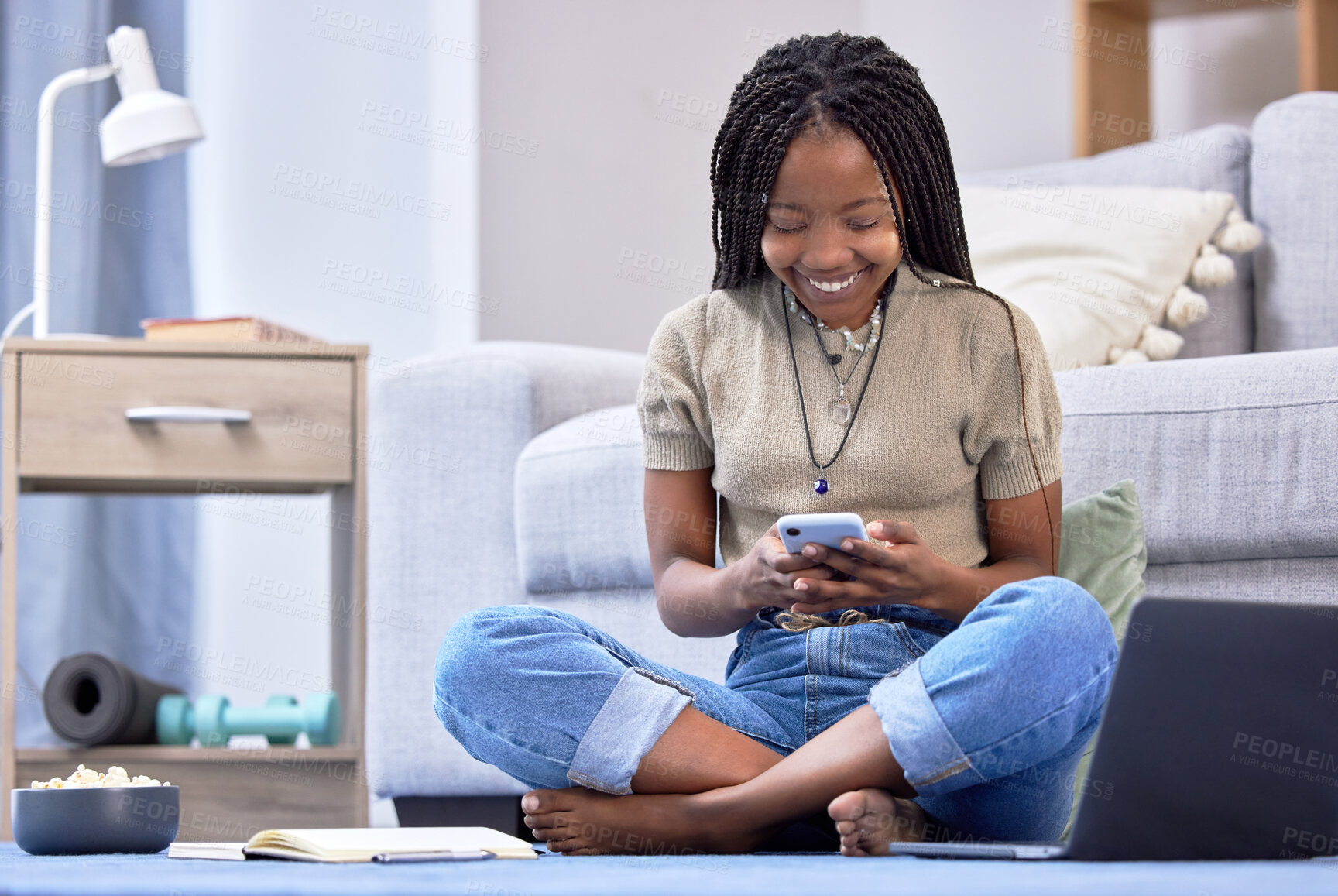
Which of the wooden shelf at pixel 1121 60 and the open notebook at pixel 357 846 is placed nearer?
the open notebook at pixel 357 846

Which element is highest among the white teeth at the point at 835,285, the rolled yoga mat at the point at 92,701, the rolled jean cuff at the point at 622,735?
the white teeth at the point at 835,285

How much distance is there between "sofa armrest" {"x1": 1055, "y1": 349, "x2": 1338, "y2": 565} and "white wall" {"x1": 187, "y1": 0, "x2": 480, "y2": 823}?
4.58 feet

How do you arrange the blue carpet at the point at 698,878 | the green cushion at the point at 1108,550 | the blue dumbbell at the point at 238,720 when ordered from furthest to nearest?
1. the blue dumbbell at the point at 238,720
2. the green cushion at the point at 1108,550
3. the blue carpet at the point at 698,878

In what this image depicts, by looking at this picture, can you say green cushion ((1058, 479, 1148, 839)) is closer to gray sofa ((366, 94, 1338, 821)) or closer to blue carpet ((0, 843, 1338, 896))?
gray sofa ((366, 94, 1338, 821))

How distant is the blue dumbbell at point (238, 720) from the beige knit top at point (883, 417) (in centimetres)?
80

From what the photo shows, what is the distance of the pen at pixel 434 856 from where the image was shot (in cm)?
80

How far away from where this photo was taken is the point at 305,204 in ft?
8.02

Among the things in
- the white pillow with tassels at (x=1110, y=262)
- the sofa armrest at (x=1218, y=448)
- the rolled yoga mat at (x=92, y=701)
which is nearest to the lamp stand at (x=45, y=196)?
the rolled yoga mat at (x=92, y=701)

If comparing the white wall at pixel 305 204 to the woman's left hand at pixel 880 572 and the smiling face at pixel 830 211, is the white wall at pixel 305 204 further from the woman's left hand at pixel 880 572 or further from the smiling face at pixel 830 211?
the woman's left hand at pixel 880 572

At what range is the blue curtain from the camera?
2.18 meters

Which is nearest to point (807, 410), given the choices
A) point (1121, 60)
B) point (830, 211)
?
point (830, 211)

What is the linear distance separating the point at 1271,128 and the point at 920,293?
103cm

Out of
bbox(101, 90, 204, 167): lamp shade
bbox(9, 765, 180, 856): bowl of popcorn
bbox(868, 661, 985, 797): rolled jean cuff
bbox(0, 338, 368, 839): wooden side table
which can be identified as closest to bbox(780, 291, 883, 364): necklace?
bbox(868, 661, 985, 797): rolled jean cuff

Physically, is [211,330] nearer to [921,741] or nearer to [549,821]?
[549,821]
